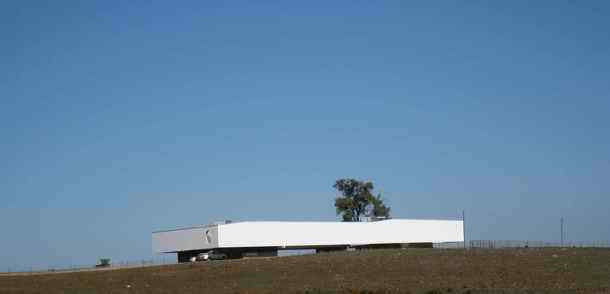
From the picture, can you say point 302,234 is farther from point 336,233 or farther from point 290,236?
point 336,233

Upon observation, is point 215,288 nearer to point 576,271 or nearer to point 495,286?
point 495,286

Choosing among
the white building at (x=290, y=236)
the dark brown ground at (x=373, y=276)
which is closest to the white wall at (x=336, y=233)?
the white building at (x=290, y=236)

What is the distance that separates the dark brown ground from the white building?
26415 millimetres

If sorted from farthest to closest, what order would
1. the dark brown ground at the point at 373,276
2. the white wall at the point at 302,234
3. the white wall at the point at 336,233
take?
the white wall at the point at 336,233, the white wall at the point at 302,234, the dark brown ground at the point at 373,276

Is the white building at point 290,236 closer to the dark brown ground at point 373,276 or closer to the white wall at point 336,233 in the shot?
the white wall at point 336,233

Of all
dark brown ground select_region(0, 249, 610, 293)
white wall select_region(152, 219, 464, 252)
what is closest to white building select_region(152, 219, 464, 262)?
white wall select_region(152, 219, 464, 252)

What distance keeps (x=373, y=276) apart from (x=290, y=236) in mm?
48311

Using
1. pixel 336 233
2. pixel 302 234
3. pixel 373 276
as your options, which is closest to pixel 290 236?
pixel 302 234

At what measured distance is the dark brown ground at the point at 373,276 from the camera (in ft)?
150

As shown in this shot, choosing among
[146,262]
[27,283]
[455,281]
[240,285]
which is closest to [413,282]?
[455,281]

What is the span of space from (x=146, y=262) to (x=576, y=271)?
179 feet

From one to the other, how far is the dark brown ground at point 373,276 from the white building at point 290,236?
26.4 metres

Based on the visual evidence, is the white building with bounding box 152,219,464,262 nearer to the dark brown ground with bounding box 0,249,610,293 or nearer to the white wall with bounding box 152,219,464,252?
the white wall with bounding box 152,219,464,252

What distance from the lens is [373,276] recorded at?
53.7 m
